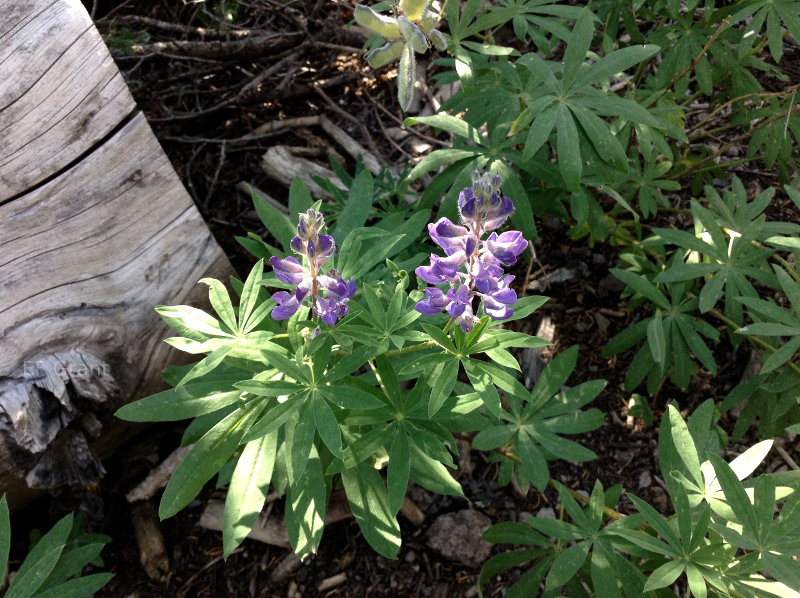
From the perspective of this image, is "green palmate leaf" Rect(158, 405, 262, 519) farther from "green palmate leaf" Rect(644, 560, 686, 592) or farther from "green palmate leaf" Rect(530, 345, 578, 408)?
"green palmate leaf" Rect(644, 560, 686, 592)

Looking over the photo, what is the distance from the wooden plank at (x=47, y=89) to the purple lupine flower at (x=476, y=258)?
5.55ft

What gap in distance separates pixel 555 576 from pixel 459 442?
114cm

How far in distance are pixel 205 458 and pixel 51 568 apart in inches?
24.8

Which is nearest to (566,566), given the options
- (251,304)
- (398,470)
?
(398,470)

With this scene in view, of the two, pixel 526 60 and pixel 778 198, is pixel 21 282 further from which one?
pixel 778 198

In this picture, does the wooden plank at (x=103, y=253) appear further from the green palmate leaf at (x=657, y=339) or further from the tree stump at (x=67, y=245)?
the green palmate leaf at (x=657, y=339)

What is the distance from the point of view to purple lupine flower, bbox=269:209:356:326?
183cm

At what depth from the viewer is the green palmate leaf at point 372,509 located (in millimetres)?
2191

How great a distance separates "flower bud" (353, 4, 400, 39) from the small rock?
2.05 metres

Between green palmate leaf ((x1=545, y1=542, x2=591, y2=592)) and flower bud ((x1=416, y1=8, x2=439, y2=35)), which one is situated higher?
flower bud ((x1=416, y1=8, x2=439, y2=35))

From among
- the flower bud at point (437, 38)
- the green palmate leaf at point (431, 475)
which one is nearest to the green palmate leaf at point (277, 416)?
the green palmate leaf at point (431, 475)

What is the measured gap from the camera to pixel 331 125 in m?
4.12

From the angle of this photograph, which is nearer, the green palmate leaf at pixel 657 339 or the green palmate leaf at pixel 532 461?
the green palmate leaf at pixel 532 461

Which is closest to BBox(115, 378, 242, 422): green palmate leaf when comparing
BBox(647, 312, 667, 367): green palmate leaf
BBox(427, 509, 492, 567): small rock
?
BBox(427, 509, 492, 567): small rock
